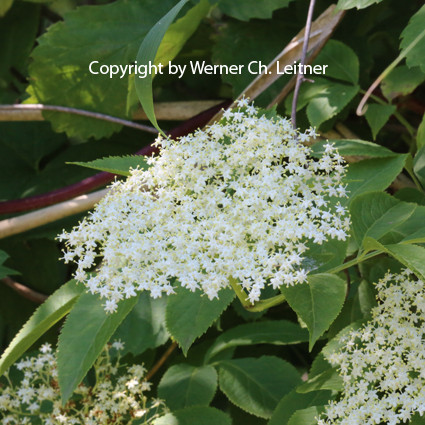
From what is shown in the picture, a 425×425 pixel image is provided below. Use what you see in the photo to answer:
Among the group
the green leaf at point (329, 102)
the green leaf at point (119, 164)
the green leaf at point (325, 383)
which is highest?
the green leaf at point (329, 102)

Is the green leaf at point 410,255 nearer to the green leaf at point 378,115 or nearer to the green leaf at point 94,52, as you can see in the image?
the green leaf at point 378,115

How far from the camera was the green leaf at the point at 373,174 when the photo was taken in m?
1.02

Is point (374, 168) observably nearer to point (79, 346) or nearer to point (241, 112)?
point (241, 112)

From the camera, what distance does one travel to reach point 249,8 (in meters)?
1.50

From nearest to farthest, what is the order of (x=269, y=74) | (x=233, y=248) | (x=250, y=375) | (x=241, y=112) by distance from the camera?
(x=233, y=248) < (x=241, y=112) < (x=250, y=375) < (x=269, y=74)

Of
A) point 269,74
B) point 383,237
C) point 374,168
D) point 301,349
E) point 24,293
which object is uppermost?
point 269,74

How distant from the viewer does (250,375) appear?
119 cm

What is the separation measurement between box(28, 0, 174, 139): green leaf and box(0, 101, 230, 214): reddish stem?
0.18 meters

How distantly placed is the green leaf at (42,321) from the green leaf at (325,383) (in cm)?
38

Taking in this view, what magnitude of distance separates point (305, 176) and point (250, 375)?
0.48 meters

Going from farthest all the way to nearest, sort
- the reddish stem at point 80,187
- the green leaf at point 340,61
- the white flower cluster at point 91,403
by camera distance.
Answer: the reddish stem at point 80,187 → the green leaf at point 340,61 → the white flower cluster at point 91,403

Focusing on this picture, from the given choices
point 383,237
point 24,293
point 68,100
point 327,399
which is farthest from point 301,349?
point 68,100

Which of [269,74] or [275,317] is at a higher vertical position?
[269,74]

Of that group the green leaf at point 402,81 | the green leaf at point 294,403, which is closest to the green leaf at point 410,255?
the green leaf at point 294,403
